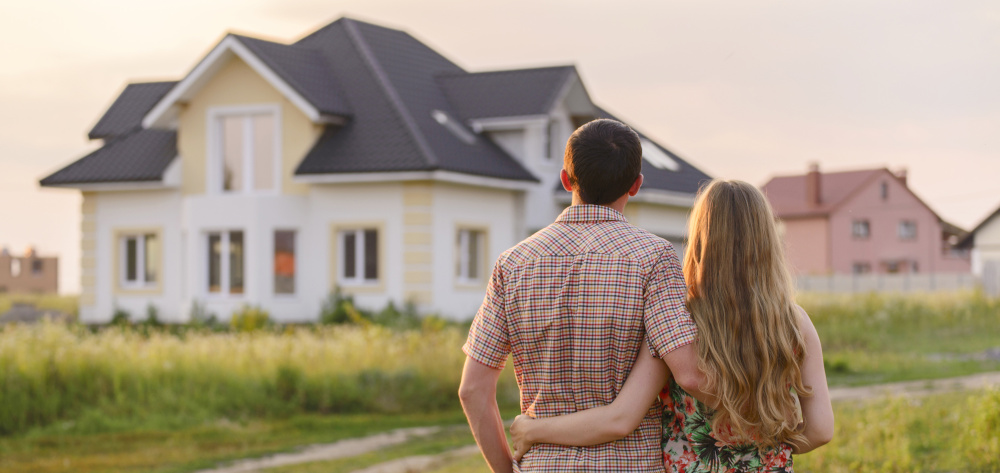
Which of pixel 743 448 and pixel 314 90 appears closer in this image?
pixel 743 448

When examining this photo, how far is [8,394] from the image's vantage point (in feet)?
39.3

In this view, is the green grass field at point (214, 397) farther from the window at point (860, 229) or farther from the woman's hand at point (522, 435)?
the window at point (860, 229)

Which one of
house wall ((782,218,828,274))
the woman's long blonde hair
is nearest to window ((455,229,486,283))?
the woman's long blonde hair

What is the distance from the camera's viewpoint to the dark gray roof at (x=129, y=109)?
28.5 m

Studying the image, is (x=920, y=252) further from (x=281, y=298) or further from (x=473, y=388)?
(x=473, y=388)

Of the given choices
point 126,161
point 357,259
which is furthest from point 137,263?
point 357,259

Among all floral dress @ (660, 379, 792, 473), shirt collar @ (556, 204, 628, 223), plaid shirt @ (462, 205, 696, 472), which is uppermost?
shirt collar @ (556, 204, 628, 223)

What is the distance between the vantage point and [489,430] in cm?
363

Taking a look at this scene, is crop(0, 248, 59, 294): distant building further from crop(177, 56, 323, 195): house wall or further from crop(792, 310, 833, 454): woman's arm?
crop(792, 310, 833, 454): woman's arm

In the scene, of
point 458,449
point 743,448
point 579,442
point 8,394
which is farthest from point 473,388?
point 8,394

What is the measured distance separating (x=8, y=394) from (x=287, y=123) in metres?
12.6

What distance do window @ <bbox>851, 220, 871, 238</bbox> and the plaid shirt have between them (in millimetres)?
57476

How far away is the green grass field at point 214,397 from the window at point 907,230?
4590 cm

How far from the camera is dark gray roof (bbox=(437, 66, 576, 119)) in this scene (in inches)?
990
